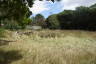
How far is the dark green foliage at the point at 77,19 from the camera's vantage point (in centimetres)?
3941

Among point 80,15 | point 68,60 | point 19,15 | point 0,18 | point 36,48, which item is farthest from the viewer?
point 80,15

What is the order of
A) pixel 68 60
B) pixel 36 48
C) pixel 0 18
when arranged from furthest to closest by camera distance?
pixel 36 48 → pixel 0 18 → pixel 68 60

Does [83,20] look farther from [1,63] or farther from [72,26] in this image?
[1,63]

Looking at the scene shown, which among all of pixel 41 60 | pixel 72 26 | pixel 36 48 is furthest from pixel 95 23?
pixel 41 60

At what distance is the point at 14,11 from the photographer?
12508 millimetres

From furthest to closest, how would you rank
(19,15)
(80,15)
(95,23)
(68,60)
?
1. (80,15)
2. (95,23)
3. (19,15)
4. (68,60)

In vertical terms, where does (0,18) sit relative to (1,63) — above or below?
above

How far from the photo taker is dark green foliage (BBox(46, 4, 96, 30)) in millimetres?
39406

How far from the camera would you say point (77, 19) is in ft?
138

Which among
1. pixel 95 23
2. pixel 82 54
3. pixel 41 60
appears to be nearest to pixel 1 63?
pixel 41 60

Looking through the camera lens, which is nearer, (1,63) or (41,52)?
(1,63)

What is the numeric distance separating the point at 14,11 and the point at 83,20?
29636mm

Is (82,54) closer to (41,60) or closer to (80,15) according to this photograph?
(41,60)

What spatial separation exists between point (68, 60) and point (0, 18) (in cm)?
419
